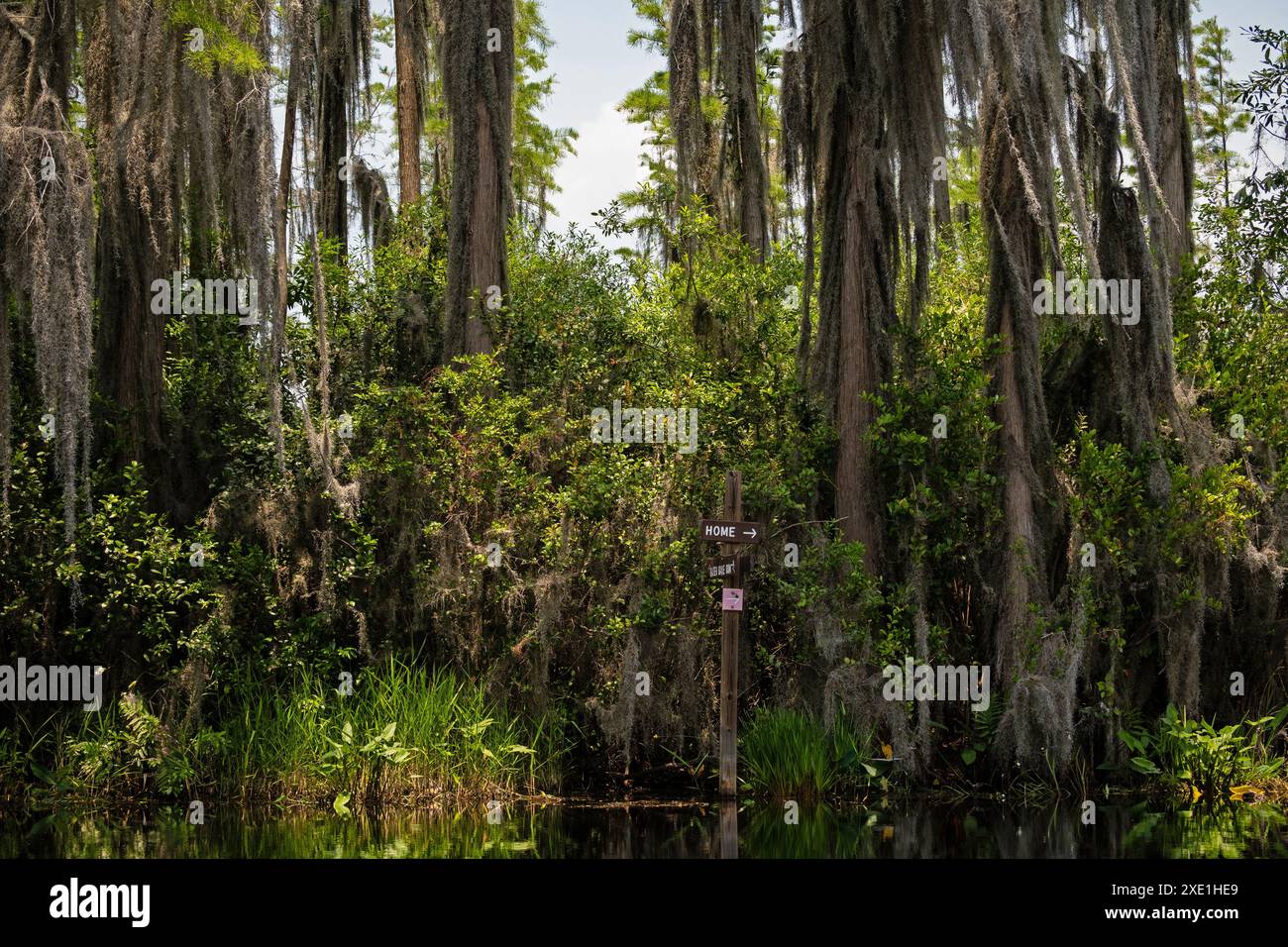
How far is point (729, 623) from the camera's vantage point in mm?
11211

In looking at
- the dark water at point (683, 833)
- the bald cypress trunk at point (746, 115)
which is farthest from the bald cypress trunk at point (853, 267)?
the dark water at point (683, 833)

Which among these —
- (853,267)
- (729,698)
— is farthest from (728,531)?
(853,267)

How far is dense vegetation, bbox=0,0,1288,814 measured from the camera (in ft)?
38.2

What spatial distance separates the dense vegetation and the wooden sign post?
652 mm

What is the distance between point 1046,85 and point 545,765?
25.5ft

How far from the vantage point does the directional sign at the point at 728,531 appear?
11031mm

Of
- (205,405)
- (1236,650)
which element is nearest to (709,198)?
(205,405)

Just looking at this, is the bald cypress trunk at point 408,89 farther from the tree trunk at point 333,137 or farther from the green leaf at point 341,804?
the green leaf at point 341,804

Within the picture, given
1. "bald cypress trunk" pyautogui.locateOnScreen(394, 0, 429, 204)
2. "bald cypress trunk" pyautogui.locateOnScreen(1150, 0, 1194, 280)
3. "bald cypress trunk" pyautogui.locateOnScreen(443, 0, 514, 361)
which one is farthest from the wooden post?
"bald cypress trunk" pyautogui.locateOnScreen(394, 0, 429, 204)

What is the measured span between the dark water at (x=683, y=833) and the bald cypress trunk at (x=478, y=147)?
5769mm

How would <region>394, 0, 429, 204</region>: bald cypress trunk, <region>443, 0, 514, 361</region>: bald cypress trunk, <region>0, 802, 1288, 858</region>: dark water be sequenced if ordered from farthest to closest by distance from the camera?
<region>394, 0, 429, 204</region>: bald cypress trunk, <region>443, 0, 514, 361</region>: bald cypress trunk, <region>0, 802, 1288, 858</region>: dark water

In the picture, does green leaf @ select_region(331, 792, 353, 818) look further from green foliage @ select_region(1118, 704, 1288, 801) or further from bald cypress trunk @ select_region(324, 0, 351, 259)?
bald cypress trunk @ select_region(324, 0, 351, 259)

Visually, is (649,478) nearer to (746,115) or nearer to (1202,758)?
(1202,758)
